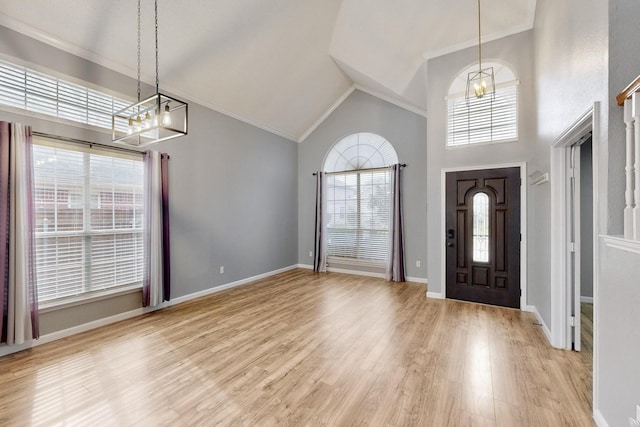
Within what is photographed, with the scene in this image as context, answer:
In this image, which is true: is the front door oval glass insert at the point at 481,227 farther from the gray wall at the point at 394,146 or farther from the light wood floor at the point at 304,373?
the gray wall at the point at 394,146

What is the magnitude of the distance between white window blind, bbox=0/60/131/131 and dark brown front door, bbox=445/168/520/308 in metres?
4.84

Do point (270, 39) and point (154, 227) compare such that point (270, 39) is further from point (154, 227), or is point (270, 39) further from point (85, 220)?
point (85, 220)

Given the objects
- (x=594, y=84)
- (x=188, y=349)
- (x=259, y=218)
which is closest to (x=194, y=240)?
(x=259, y=218)

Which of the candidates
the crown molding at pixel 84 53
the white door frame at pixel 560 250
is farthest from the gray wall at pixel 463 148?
the crown molding at pixel 84 53

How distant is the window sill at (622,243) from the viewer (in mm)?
1445

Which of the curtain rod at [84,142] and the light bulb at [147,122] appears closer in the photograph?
the light bulb at [147,122]

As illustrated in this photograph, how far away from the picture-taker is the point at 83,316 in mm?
3348

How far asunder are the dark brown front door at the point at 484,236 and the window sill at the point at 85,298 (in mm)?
4620

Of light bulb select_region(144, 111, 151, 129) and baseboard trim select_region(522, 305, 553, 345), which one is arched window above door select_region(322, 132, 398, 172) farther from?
light bulb select_region(144, 111, 151, 129)

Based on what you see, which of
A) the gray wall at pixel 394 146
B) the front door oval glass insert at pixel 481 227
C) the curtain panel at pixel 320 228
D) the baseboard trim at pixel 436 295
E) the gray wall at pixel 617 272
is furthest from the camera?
the curtain panel at pixel 320 228

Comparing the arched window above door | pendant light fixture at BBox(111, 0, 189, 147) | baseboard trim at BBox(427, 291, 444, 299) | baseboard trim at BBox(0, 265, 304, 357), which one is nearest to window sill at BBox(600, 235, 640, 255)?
baseboard trim at BBox(427, 291, 444, 299)

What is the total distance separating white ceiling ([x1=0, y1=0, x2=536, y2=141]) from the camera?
3.06m

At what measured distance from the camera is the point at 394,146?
5816 millimetres

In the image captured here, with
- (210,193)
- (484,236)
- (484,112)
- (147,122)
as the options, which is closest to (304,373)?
(147,122)
